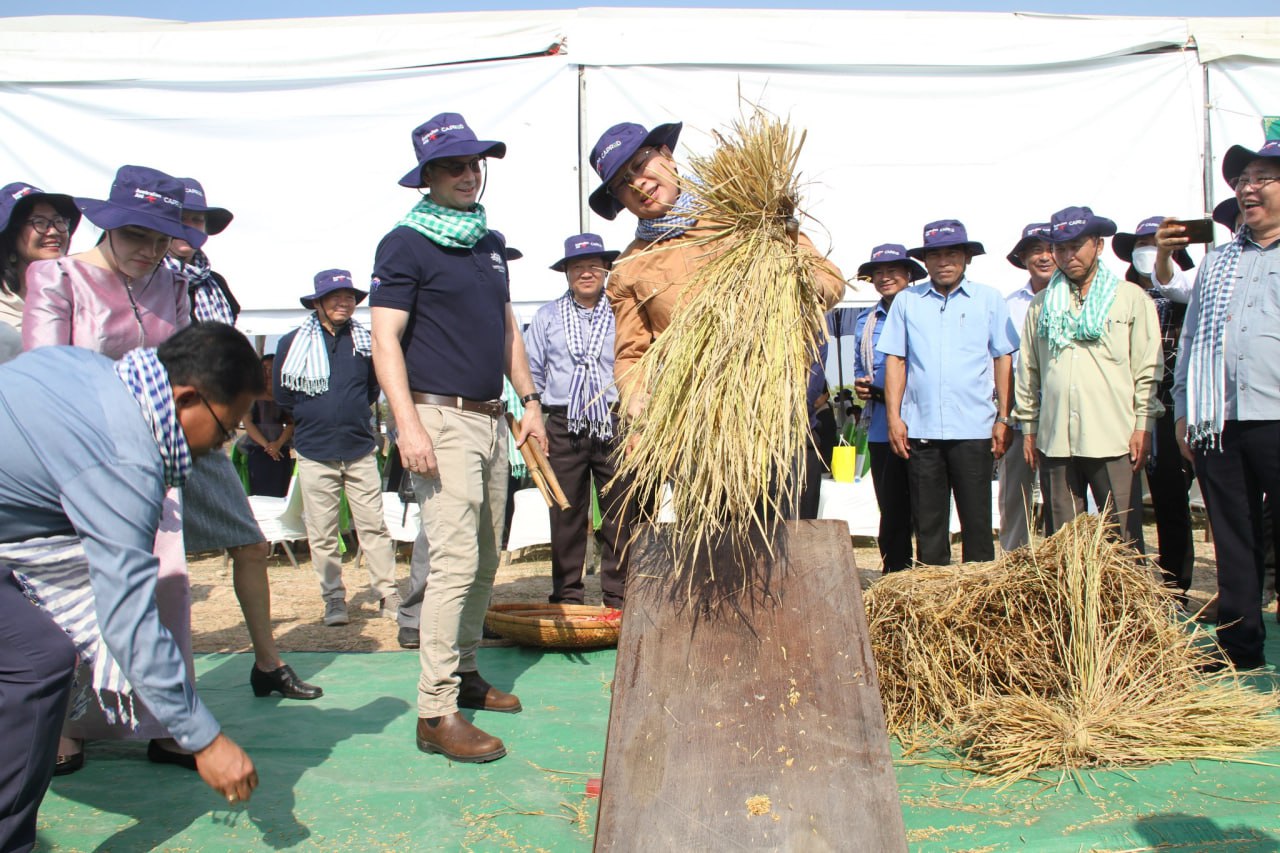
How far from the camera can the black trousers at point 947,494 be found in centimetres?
438

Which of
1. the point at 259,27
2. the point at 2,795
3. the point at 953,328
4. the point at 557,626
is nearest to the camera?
the point at 2,795

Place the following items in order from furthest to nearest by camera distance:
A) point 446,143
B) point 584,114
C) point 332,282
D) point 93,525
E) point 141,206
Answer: point 584,114
point 332,282
point 446,143
point 141,206
point 93,525

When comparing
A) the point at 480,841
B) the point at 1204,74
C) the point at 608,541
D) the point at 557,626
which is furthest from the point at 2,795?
A: the point at 1204,74

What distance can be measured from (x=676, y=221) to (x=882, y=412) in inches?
117

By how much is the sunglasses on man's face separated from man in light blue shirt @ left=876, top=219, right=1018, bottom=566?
91.3 inches

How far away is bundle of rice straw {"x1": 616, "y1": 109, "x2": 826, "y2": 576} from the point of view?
2.24 m

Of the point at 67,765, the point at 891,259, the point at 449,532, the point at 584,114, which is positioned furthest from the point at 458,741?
the point at 584,114

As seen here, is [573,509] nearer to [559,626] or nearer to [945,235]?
[559,626]

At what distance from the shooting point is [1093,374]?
4180 mm

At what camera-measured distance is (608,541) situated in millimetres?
4742

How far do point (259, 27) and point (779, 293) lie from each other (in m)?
6.41

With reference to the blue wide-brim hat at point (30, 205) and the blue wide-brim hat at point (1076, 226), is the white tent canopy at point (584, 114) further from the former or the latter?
the blue wide-brim hat at point (30, 205)

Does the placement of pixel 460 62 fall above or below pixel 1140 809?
above

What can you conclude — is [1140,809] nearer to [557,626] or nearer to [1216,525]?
[1216,525]
